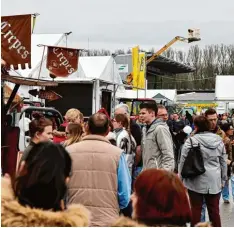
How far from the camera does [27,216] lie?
2.56 m

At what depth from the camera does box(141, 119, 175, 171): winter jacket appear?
6180 mm

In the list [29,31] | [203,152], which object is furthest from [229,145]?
[29,31]

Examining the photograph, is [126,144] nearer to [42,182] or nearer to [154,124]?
[154,124]

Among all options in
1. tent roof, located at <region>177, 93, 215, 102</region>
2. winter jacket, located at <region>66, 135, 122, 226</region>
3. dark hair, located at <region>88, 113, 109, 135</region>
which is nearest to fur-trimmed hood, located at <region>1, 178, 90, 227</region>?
winter jacket, located at <region>66, 135, 122, 226</region>

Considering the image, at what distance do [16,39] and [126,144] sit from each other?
258 centimetres

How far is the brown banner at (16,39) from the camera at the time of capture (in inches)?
321

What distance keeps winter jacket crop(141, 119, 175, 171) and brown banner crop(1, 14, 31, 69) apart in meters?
2.72

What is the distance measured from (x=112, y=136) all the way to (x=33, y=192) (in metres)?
4.27

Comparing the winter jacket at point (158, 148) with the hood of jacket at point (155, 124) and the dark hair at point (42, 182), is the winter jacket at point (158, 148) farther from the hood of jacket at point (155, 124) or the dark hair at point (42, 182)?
the dark hair at point (42, 182)

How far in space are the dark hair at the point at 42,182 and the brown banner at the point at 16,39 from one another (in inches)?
216

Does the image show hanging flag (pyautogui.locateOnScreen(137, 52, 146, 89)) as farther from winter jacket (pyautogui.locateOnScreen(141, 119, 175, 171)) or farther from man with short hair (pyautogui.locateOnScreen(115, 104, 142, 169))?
winter jacket (pyautogui.locateOnScreen(141, 119, 175, 171))

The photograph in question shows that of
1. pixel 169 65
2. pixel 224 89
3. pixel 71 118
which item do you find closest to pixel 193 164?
pixel 71 118

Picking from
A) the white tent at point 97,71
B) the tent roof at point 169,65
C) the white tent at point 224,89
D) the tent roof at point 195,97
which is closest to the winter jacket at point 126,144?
the white tent at point 97,71

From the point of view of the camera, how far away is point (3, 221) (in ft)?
8.57
